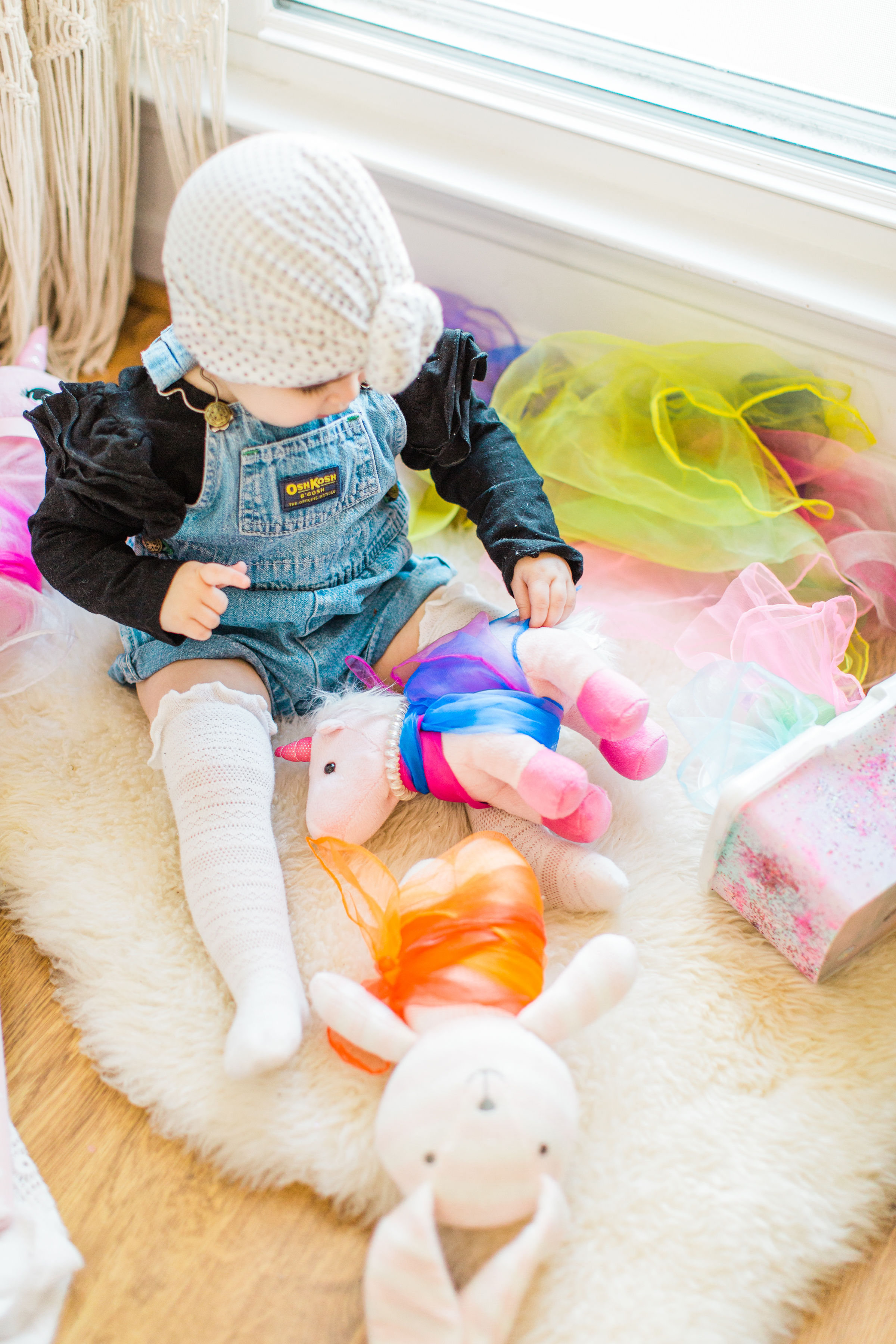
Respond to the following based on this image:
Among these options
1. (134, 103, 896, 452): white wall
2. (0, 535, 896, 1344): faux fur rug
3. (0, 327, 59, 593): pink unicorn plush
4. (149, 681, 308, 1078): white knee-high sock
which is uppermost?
(134, 103, 896, 452): white wall

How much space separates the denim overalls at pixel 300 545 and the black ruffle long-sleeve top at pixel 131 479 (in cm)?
2

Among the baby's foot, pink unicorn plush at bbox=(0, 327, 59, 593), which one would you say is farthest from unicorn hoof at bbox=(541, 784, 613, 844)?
pink unicorn plush at bbox=(0, 327, 59, 593)

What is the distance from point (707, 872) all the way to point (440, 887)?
214 millimetres

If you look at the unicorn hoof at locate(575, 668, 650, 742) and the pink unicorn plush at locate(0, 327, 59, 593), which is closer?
the unicorn hoof at locate(575, 668, 650, 742)

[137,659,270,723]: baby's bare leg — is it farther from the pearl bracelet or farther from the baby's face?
Result: the baby's face

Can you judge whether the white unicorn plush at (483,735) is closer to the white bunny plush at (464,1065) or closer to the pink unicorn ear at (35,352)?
the white bunny plush at (464,1065)

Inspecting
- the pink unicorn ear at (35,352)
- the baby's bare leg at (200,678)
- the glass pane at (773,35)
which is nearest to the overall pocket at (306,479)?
the baby's bare leg at (200,678)

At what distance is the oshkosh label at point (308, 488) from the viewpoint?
2.63ft

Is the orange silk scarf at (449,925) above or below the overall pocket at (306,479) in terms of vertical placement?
below

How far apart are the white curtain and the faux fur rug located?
560 millimetres

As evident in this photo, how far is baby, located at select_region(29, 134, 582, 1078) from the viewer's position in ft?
1.95

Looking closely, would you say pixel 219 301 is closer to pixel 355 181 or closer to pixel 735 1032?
pixel 355 181

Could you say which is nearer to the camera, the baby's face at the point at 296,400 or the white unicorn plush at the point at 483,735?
the baby's face at the point at 296,400

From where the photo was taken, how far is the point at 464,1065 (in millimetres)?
611
